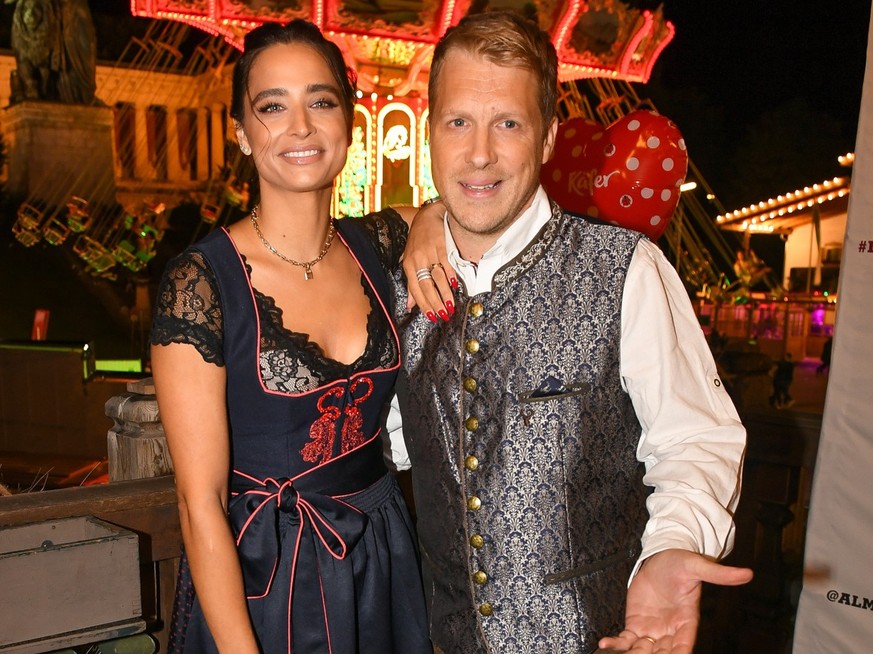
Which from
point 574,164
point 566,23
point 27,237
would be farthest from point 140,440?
point 27,237

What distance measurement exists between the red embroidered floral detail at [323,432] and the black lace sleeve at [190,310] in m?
0.24

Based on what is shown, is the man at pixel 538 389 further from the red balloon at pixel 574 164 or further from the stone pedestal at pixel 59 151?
the stone pedestal at pixel 59 151

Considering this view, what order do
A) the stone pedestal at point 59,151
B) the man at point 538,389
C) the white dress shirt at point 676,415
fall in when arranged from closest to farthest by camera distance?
the white dress shirt at point 676,415, the man at point 538,389, the stone pedestal at point 59,151

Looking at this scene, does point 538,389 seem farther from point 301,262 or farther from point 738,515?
point 738,515

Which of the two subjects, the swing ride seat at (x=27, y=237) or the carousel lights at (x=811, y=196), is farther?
the swing ride seat at (x=27, y=237)

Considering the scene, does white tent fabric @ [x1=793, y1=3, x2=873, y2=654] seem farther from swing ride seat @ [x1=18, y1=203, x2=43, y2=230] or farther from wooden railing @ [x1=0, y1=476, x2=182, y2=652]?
swing ride seat @ [x1=18, y1=203, x2=43, y2=230]

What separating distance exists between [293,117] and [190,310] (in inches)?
18.2

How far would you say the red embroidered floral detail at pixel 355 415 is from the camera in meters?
1.67

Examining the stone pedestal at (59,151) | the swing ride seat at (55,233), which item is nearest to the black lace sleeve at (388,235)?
the swing ride seat at (55,233)

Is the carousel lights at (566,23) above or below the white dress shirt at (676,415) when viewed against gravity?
above

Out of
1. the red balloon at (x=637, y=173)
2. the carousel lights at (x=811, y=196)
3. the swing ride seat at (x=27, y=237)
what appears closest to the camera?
the red balloon at (x=637, y=173)

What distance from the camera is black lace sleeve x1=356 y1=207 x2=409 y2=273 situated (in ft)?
6.40

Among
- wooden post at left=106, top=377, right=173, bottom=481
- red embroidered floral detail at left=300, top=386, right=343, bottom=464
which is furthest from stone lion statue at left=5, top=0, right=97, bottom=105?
red embroidered floral detail at left=300, top=386, right=343, bottom=464

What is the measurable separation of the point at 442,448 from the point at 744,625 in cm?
210
